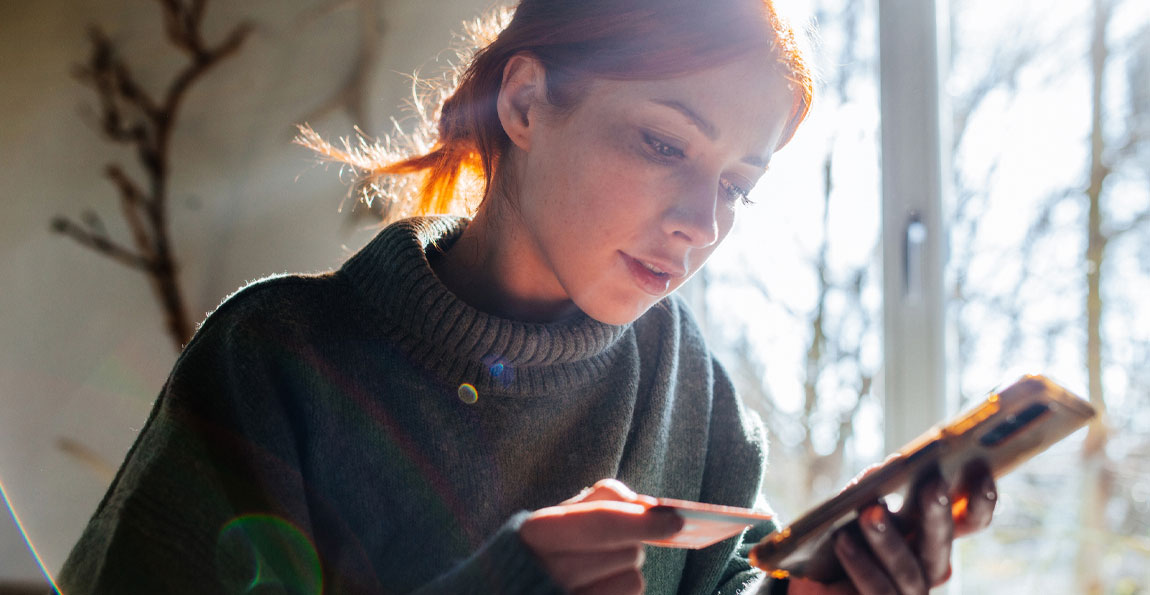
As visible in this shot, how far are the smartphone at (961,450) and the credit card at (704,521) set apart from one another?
30mm

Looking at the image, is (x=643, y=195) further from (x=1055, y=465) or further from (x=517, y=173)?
(x=1055, y=465)

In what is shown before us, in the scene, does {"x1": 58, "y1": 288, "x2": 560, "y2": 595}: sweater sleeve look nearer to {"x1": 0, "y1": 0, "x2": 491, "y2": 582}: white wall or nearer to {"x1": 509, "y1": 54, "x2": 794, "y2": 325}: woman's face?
{"x1": 509, "y1": 54, "x2": 794, "y2": 325}: woman's face

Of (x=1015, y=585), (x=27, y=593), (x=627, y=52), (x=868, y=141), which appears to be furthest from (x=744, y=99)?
(x=27, y=593)

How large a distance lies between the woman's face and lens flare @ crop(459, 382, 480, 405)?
15 centimetres

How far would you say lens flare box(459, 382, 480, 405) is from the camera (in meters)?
0.85

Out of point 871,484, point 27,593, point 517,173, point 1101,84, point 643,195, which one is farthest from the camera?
point 27,593

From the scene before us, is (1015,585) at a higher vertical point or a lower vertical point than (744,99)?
lower

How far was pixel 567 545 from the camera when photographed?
55 cm

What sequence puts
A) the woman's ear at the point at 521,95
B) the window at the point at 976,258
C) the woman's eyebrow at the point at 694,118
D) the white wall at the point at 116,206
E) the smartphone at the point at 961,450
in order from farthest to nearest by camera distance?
the white wall at the point at 116,206 < the window at the point at 976,258 < the woman's ear at the point at 521,95 < the woman's eyebrow at the point at 694,118 < the smartphone at the point at 961,450

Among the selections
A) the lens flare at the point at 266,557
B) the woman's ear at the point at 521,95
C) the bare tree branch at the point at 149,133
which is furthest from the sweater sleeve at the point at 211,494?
the bare tree branch at the point at 149,133

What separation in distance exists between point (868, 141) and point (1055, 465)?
2.37 ft

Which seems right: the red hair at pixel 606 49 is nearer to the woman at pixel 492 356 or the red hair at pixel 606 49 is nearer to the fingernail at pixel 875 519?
the woman at pixel 492 356

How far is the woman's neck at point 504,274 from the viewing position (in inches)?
36.1

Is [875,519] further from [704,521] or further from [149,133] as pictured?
[149,133]
